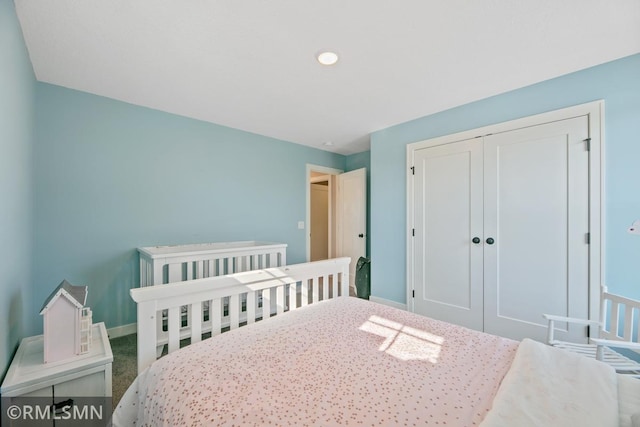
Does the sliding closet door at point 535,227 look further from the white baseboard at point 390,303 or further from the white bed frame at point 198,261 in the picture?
the white bed frame at point 198,261

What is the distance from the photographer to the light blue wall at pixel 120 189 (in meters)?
2.39

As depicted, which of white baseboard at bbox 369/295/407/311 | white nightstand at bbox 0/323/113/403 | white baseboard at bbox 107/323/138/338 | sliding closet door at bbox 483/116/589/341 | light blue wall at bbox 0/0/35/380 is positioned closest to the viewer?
white nightstand at bbox 0/323/113/403

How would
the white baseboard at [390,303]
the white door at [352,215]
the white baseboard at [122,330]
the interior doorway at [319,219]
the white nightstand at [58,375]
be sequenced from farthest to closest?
the interior doorway at [319,219], the white door at [352,215], the white baseboard at [390,303], the white baseboard at [122,330], the white nightstand at [58,375]

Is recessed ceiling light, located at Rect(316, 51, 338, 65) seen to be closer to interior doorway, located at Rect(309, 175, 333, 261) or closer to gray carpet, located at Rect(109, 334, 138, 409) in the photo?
gray carpet, located at Rect(109, 334, 138, 409)

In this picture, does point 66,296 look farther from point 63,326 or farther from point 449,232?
point 449,232

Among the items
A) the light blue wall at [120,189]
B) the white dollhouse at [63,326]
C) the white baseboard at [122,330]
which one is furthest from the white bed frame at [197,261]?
the white dollhouse at [63,326]

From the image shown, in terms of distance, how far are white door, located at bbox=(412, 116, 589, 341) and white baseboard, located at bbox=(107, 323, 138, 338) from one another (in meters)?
3.12

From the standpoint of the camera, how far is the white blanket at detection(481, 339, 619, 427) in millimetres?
792

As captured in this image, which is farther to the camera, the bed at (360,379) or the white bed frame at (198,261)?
the white bed frame at (198,261)

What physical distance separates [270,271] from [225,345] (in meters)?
0.54

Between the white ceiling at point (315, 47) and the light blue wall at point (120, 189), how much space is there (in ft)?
0.99

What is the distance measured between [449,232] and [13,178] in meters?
3.52

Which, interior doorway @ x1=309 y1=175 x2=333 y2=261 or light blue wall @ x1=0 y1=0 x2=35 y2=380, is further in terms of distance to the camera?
interior doorway @ x1=309 y1=175 x2=333 y2=261

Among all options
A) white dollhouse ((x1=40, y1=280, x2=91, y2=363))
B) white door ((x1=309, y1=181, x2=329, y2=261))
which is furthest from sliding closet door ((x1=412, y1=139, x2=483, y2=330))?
white door ((x1=309, y1=181, x2=329, y2=261))
